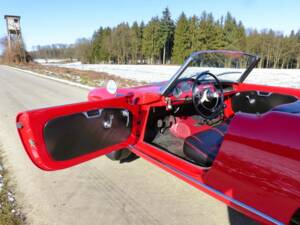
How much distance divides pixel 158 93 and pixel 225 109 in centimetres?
161

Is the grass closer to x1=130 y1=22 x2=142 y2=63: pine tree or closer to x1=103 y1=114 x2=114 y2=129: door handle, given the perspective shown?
x1=103 y1=114 x2=114 y2=129: door handle

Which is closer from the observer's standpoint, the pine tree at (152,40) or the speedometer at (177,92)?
the speedometer at (177,92)

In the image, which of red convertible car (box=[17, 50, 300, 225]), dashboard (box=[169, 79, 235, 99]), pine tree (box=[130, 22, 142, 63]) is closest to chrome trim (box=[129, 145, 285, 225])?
red convertible car (box=[17, 50, 300, 225])

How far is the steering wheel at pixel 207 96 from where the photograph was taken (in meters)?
3.07

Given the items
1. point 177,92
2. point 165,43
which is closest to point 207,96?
point 177,92

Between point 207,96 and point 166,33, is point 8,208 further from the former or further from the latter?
point 166,33

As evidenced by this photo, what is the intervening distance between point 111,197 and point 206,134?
4.03 feet

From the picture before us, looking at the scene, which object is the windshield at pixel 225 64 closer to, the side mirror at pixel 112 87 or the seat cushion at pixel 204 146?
the seat cushion at pixel 204 146

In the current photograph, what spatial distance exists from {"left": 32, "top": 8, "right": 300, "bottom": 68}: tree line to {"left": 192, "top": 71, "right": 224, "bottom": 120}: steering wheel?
3051 cm

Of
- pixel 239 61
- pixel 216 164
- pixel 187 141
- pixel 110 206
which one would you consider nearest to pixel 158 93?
pixel 187 141

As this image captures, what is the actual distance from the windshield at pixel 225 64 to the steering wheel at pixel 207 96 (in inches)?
3.9

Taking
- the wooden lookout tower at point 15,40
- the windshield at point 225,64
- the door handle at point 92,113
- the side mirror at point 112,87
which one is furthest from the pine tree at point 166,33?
the door handle at point 92,113

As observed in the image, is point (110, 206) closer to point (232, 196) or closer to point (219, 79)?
point (232, 196)

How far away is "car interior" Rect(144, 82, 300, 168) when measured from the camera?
7.98 ft
